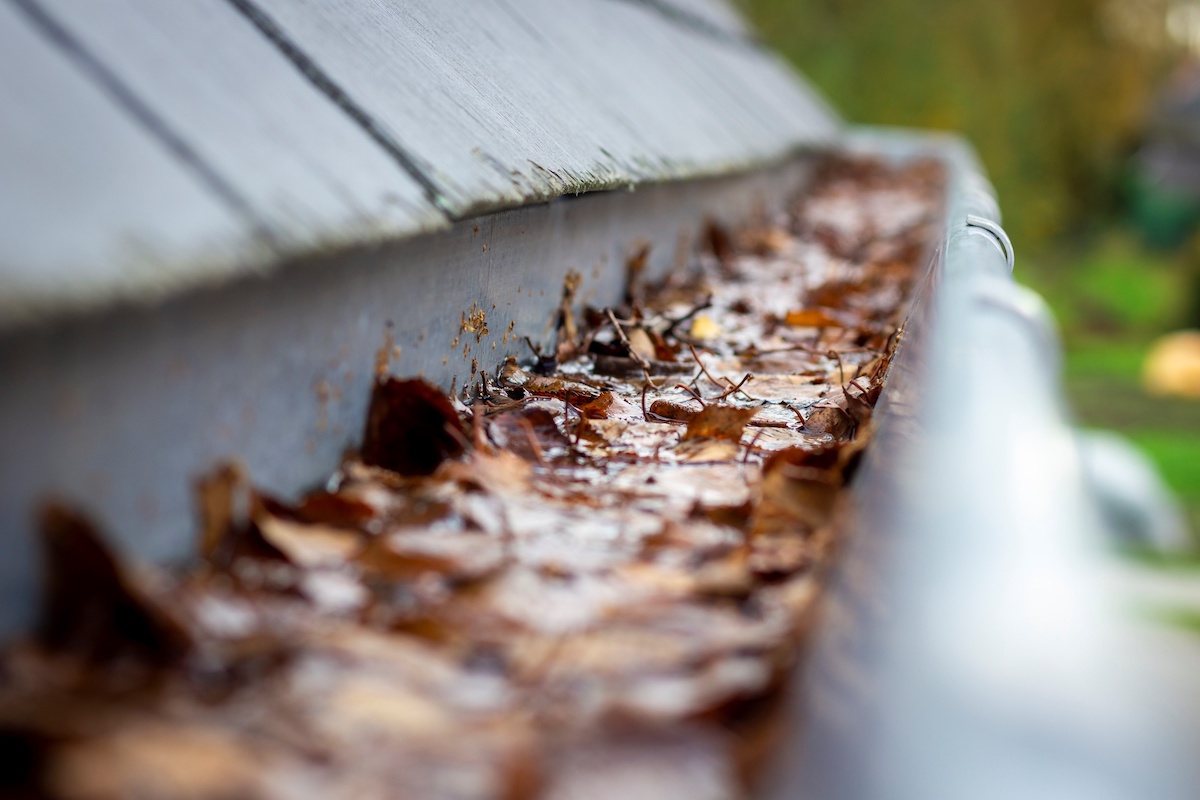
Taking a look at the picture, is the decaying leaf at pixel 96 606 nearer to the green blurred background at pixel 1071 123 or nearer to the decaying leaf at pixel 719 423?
the decaying leaf at pixel 719 423

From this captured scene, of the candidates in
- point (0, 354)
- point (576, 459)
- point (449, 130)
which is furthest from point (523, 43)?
point (0, 354)

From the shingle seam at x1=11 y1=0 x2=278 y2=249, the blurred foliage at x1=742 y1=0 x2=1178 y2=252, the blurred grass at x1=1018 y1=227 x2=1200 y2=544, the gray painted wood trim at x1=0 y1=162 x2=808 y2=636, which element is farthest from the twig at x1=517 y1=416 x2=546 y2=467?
the blurred grass at x1=1018 y1=227 x2=1200 y2=544

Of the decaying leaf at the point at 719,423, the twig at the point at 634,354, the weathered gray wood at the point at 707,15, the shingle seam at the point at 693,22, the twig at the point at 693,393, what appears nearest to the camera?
the decaying leaf at the point at 719,423

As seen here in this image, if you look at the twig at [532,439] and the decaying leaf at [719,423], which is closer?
the twig at [532,439]

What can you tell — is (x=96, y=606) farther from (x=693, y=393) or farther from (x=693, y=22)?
(x=693, y=22)

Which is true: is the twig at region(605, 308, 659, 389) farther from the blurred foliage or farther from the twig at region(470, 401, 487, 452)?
the blurred foliage

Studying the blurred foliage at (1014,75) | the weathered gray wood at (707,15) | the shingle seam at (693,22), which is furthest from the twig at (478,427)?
the blurred foliage at (1014,75)

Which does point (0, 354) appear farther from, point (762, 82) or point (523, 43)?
point (762, 82)

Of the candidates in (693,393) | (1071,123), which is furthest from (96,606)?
(1071,123)
